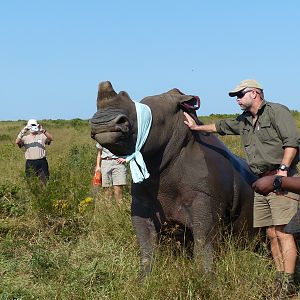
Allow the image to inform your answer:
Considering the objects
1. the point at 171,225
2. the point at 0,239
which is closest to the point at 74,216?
the point at 0,239

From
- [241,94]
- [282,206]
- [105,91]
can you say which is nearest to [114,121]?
[105,91]

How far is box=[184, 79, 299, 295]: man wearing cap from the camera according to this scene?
194 inches

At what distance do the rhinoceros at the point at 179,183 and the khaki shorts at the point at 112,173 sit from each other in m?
4.32

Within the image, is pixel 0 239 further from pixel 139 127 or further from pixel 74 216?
pixel 139 127

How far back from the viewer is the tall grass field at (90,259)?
4.35 m

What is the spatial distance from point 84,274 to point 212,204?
1.18m

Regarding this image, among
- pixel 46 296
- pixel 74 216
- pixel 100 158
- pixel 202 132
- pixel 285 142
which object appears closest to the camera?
pixel 46 296

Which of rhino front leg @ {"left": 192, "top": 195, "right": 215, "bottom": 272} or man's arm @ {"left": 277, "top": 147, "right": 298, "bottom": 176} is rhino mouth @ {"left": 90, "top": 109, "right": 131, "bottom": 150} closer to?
rhino front leg @ {"left": 192, "top": 195, "right": 215, "bottom": 272}

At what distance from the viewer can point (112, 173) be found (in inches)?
378

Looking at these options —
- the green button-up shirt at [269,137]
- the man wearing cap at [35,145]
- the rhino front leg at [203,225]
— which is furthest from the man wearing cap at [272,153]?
the man wearing cap at [35,145]

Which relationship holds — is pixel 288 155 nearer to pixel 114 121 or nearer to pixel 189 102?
pixel 189 102

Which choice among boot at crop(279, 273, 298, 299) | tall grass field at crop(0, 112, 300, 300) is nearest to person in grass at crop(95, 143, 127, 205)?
tall grass field at crop(0, 112, 300, 300)

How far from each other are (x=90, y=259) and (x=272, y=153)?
1.96 metres

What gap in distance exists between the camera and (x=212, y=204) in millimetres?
4965
